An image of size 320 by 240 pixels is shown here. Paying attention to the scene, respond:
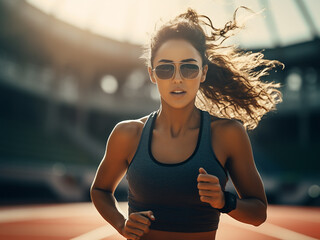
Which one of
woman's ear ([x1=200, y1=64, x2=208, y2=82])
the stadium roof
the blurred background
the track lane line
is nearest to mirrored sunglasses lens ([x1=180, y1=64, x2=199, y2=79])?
woman's ear ([x1=200, y1=64, x2=208, y2=82])

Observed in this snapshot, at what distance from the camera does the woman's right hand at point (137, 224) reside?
1.43 metres

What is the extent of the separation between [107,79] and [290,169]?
16498 millimetres

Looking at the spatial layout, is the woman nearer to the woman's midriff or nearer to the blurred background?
the woman's midriff

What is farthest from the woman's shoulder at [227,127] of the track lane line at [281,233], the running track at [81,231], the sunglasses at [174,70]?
the track lane line at [281,233]

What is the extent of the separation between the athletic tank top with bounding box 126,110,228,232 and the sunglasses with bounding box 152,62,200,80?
38cm

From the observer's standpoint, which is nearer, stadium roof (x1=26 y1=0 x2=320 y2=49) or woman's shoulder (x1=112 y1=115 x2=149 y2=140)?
woman's shoulder (x1=112 y1=115 x2=149 y2=140)

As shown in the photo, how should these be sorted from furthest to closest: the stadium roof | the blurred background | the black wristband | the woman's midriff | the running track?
the stadium roof, the blurred background, the running track, the woman's midriff, the black wristband

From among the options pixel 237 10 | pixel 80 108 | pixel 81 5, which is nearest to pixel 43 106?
pixel 80 108

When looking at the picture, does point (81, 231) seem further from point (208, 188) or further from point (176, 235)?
point (208, 188)

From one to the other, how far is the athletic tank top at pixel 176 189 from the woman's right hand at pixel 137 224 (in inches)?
5.3

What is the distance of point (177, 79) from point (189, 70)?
0.09 meters

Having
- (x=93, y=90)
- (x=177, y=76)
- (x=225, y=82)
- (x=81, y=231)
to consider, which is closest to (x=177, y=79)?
(x=177, y=76)

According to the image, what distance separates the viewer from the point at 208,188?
1350mm

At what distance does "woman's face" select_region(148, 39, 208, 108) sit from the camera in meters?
1.71
